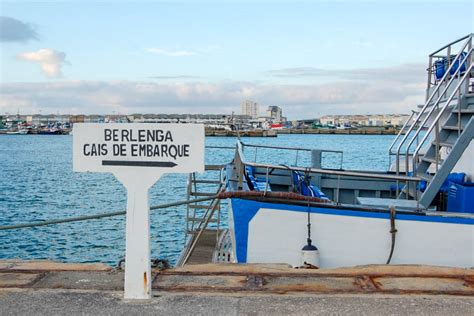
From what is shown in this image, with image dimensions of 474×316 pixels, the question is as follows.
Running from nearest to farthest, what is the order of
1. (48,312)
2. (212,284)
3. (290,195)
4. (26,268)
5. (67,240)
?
(48,312) → (212,284) → (26,268) → (290,195) → (67,240)

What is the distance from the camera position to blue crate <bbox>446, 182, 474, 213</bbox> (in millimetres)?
8094

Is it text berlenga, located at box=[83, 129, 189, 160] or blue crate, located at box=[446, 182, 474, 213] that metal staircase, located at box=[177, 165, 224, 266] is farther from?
text berlenga, located at box=[83, 129, 189, 160]

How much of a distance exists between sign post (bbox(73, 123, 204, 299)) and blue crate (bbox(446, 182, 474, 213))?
4.99 metres

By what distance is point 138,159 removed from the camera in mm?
4656

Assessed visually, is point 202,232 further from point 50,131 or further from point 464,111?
point 50,131

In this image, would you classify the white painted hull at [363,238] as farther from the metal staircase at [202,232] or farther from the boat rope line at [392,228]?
the metal staircase at [202,232]

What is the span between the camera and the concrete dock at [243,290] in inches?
173

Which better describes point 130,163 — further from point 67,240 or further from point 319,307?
point 67,240

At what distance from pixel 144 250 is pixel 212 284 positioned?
2.35ft

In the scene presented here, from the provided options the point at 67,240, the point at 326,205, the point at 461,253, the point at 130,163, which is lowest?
the point at 67,240

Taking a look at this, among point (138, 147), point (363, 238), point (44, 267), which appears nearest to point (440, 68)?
point (363, 238)

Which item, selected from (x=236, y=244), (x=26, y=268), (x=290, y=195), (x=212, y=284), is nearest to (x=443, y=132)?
(x=290, y=195)

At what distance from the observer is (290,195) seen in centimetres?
768

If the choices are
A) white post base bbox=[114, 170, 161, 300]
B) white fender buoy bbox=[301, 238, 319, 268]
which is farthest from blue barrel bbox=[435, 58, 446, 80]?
white post base bbox=[114, 170, 161, 300]
